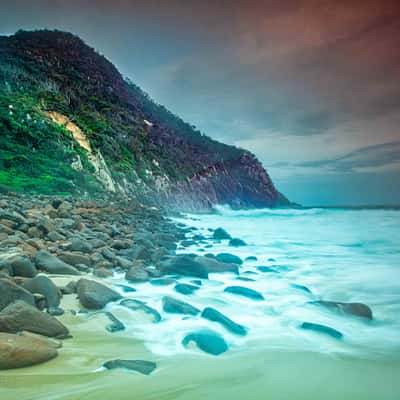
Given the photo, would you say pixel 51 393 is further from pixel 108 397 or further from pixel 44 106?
pixel 44 106

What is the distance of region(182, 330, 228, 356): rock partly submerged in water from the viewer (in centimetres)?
215

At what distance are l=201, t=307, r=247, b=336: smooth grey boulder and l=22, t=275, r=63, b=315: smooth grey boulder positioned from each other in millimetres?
1138

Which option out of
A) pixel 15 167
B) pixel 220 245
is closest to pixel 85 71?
pixel 15 167

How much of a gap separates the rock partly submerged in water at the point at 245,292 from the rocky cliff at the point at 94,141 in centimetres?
992

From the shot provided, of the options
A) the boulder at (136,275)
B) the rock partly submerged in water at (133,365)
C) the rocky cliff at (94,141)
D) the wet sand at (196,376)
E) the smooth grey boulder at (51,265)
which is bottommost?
the wet sand at (196,376)

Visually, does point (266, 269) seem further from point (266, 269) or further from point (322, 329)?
point (322, 329)

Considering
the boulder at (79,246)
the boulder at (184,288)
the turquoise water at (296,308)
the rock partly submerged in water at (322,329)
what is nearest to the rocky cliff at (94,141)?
the boulder at (79,246)

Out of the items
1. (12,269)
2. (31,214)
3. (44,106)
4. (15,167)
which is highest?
(44,106)

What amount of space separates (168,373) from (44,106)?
19.1 meters

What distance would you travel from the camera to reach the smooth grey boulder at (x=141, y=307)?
8.75 feet

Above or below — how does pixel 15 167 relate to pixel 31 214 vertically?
above

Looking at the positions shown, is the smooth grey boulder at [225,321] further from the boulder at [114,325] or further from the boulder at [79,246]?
the boulder at [79,246]

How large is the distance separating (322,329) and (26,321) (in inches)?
84.7

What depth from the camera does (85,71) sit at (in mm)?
31578
